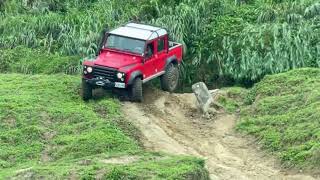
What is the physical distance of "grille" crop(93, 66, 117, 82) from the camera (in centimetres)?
1614

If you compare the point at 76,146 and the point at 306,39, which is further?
the point at 306,39

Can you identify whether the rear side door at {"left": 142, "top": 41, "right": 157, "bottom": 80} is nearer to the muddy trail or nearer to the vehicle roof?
the vehicle roof

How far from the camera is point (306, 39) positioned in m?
19.9

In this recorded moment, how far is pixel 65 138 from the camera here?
13820mm

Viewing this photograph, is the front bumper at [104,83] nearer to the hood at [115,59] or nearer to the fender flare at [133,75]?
the fender flare at [133,75]

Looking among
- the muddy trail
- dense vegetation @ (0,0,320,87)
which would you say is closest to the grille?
the muddy trail

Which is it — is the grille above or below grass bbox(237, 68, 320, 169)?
above

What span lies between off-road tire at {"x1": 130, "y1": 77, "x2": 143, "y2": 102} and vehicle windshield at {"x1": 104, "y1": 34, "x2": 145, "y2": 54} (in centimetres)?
78

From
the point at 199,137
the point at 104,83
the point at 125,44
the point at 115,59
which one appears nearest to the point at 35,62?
the point at 125,44

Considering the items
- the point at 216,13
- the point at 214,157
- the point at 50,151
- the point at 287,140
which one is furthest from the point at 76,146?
the point at 216,13

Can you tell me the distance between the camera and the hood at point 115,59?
16344 millimetres

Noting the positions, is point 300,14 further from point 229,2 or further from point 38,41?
point 38,41

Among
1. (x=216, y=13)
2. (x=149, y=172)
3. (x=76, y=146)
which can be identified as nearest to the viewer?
(x=149, y=172)

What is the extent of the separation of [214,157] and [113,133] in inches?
72.8
